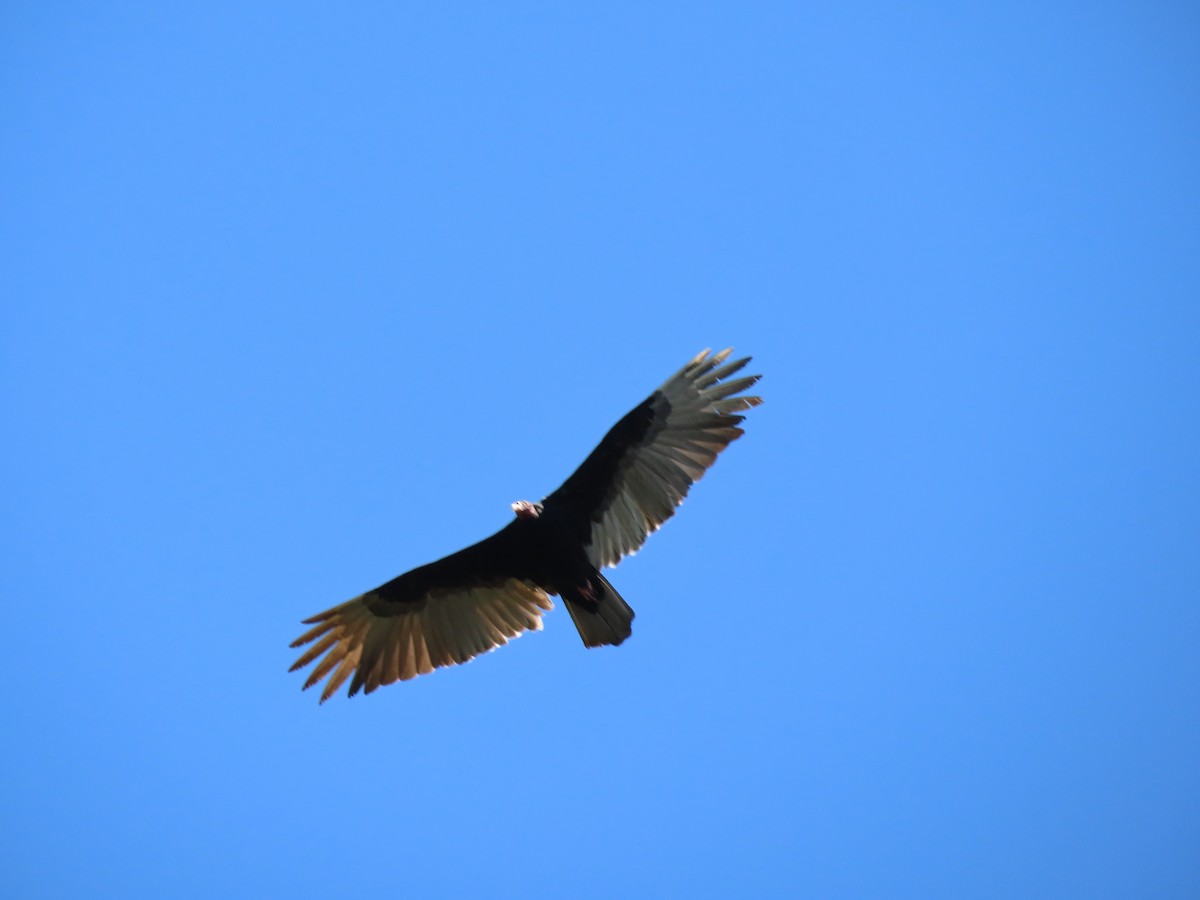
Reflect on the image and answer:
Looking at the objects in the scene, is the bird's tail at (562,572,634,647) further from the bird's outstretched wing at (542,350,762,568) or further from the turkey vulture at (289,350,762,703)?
the bird's outstretched wing at (542,350,762,568)

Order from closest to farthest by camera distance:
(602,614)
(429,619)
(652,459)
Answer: (602,614)
(652,459)
(429,619)

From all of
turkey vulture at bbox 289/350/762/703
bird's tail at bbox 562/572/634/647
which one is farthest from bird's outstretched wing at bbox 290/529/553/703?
bird's tail at bbox 562/572/634/647

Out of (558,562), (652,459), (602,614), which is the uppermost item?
(652,459)

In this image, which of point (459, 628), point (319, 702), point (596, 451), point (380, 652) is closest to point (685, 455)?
point (596, 451)

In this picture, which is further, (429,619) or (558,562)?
(429,619)

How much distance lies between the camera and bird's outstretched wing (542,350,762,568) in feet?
27.2

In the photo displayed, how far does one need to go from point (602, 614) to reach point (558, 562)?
22.3 inches

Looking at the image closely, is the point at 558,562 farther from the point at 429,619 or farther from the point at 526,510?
the point at 429,619

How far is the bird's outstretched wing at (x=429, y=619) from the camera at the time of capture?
8633 mm

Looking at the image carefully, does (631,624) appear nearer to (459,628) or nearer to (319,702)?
(459,628)

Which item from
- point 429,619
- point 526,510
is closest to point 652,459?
point 526,510

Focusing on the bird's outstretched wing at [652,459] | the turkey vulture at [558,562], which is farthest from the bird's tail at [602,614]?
the bird's outstretched wing at [652,459]

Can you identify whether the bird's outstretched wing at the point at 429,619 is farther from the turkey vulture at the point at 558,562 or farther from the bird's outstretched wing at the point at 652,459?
the bird's outstretched wing at the point at 652,459

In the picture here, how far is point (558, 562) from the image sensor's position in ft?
26.9
